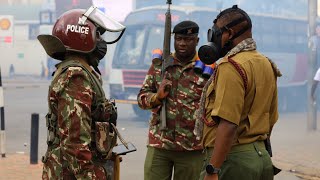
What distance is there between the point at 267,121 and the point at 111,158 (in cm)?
89

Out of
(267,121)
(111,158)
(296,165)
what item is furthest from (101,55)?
(296,165)

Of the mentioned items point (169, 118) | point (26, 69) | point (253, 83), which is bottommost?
point (26, 69)

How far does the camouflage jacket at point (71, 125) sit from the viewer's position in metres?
3.01

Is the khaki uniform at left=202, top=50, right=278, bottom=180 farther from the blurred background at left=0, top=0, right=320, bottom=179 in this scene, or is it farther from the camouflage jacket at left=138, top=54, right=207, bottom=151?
the blurred background at left=0, top=0, right=320, bottom=179

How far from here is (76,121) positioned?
300 centimetres

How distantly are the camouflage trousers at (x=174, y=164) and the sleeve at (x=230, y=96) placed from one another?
4.82 feet

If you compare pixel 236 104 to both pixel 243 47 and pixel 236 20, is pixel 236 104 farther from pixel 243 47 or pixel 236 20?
pixel 236 20

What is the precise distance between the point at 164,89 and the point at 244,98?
139 cm

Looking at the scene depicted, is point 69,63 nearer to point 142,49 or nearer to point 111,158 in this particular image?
point 111,158

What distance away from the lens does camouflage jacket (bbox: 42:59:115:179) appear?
3.01m

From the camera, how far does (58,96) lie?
10.0ft

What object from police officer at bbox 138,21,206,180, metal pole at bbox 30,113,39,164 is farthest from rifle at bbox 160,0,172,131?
metal pole at bbox 30,113,39,164

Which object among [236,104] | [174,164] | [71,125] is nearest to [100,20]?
[71,125]

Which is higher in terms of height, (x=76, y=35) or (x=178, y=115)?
(x=76, y=35)
